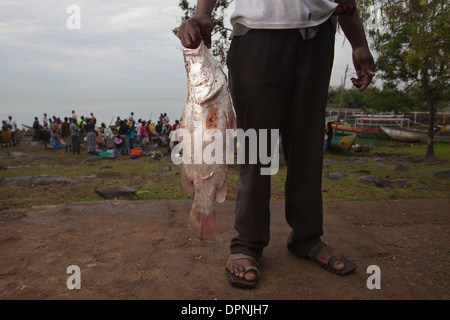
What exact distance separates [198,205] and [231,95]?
730mm

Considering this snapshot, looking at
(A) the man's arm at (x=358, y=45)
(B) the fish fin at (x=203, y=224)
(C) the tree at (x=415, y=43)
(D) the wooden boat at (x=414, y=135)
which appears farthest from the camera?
(D) the wooden boat at (x=414, y=135)

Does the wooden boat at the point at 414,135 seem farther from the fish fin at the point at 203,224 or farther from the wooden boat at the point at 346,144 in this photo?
the fish fin at the point at 203,224

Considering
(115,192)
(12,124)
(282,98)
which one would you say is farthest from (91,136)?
(282,98)

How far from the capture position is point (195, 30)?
1.69 meters

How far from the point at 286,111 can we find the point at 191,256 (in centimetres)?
117

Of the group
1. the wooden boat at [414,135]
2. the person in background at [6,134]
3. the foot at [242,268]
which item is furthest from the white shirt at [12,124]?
the wooden boat at [414,135]

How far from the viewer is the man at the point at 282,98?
1840mm

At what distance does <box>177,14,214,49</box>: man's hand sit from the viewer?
1.70 m

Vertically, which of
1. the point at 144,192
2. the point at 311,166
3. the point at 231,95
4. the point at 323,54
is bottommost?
the point at 144,192

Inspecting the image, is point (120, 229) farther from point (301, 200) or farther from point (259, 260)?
point (301, 200)

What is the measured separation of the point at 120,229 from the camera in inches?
108

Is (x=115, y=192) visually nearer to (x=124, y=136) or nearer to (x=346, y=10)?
(x=346, y=10)

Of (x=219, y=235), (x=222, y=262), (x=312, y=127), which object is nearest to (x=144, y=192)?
(x=219, y=235)

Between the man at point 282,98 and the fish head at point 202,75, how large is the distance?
7 cm
